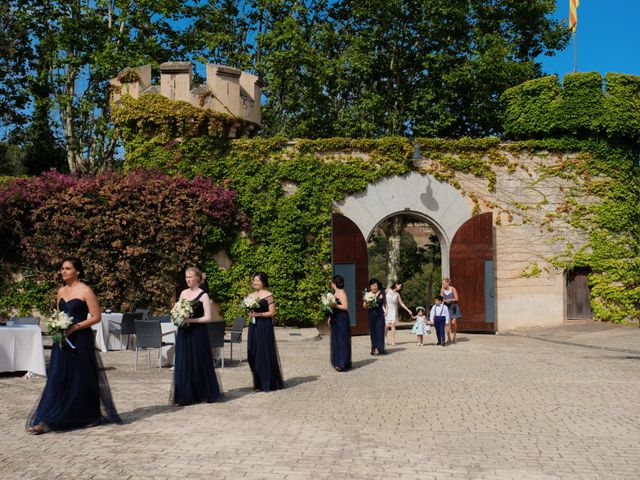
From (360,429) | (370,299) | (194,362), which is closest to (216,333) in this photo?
(194,362)

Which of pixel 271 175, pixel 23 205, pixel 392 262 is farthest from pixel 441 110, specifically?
pixel 23 205

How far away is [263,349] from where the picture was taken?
33.0ft

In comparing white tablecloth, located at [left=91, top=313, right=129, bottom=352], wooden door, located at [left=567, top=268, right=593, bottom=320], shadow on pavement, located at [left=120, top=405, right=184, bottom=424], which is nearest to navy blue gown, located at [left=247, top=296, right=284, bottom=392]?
shadow on pavement, located at [left=120, top=405, right=184, bottom=424]

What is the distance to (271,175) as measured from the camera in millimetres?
19875

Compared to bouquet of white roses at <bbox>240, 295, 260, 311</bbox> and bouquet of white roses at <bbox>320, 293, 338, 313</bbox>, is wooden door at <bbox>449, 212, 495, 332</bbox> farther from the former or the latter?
bouquet of white roses at <bbox>240, 295, 260, 311</bbox>

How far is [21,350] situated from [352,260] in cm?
1019

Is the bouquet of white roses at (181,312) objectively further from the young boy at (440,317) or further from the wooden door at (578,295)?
the wooden door at (578,295)

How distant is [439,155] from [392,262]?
8.96 metres

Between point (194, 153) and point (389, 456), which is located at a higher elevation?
point (194, 153)

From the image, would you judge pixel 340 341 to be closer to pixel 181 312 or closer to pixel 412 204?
pixel 181 312

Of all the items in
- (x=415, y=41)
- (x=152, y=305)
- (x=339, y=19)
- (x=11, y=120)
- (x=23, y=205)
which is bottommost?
(x=152, y=305)

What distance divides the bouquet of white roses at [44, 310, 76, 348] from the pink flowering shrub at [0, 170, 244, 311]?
10910 millimetres

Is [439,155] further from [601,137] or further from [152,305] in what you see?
[152,305]

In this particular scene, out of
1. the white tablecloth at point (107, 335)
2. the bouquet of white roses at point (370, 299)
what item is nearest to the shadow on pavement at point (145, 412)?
the bouquet of white roses at point (370, 299)
